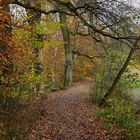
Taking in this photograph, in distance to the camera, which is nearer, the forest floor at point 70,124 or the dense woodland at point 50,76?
the dense woodland at point 50,76

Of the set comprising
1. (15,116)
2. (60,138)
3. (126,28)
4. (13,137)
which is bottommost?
(60,138)

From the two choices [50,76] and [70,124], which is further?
[50,76]

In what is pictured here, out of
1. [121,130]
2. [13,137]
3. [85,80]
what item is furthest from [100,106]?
[85,80]

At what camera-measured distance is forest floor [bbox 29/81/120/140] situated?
1064 cm

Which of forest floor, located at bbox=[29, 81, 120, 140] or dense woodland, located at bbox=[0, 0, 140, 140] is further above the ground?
dense woodland, located at bbox=[0, 0, 140, 140]

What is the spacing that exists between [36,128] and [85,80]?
87.2 feet

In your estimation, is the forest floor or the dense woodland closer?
the dense woodland

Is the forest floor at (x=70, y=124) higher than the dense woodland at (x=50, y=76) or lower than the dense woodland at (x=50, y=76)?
lower

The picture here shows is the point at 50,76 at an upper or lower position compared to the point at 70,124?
upper

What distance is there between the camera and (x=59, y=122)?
12.7 meters

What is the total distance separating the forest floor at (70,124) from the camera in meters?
10.6

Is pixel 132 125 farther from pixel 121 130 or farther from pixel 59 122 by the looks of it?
pixel 59 122

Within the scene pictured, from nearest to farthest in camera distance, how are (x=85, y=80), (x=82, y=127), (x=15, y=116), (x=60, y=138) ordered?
A: (x=15, y=116) < (x=60, y=138) < (x=82, y=127) < (x=85, y=80)

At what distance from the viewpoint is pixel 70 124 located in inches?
488
